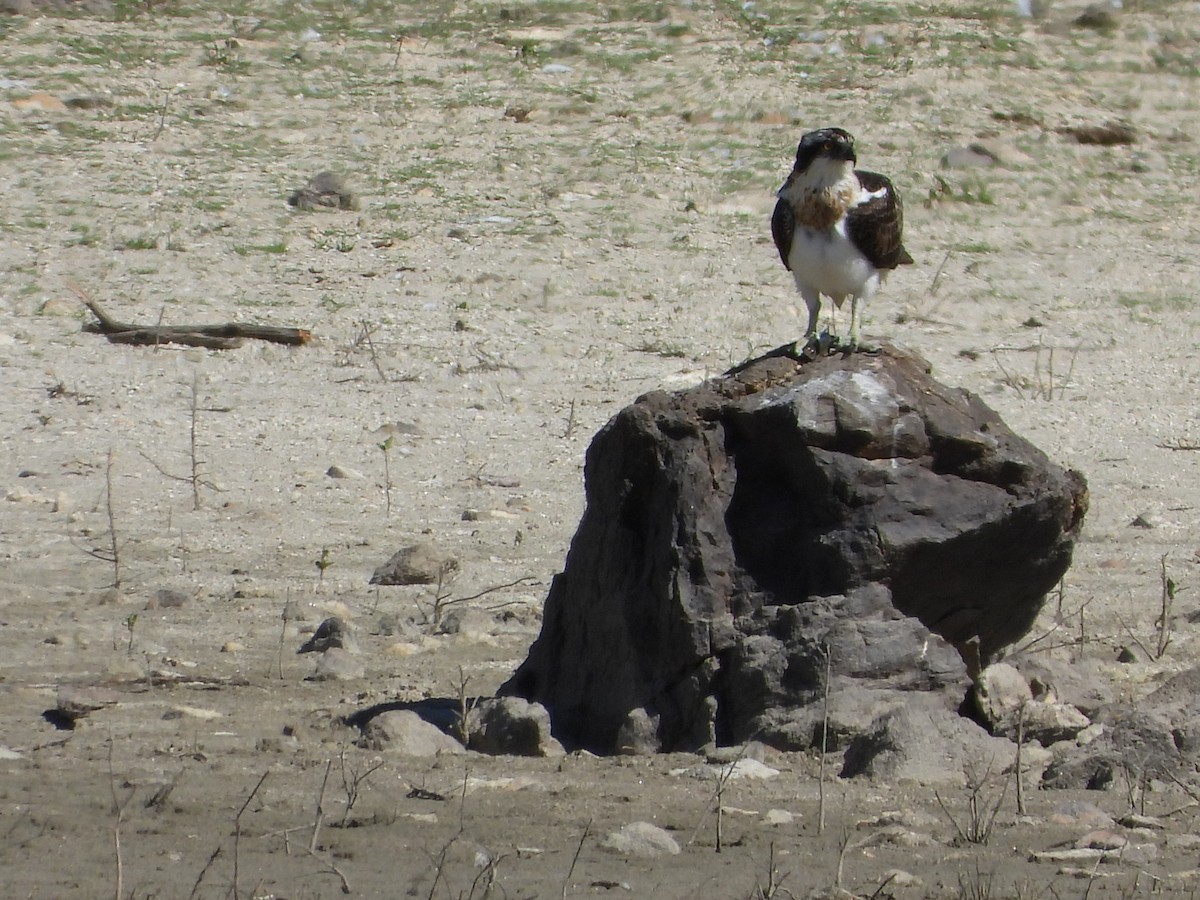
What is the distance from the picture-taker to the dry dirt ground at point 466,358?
13.8 feet

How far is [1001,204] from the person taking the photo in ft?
Answer: 39.7

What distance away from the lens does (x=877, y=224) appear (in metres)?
6.16

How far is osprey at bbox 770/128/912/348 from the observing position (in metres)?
6.12

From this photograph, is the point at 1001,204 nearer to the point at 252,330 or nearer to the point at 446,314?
the point at 446,314

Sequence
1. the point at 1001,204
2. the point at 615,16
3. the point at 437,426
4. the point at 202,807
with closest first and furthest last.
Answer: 1. the point at 202,807
2. the point at 437,426
3. the point at 1001,204
4. the point at 615,16

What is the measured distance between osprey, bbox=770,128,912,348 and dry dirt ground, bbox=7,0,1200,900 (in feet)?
4.42

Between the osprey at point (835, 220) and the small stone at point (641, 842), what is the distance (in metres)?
2.32

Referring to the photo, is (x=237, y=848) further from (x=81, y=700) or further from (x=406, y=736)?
(x=81, y=700)

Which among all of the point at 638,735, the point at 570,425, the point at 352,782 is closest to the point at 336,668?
the point at 638,735

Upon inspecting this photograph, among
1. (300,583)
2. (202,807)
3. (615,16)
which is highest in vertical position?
(615,16)

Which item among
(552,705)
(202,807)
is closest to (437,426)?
(552,705)

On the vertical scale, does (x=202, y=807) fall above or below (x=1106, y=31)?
below

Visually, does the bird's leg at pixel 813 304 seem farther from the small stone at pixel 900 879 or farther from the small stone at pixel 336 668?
the small stone at pixel 900 879

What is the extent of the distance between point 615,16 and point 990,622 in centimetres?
992
